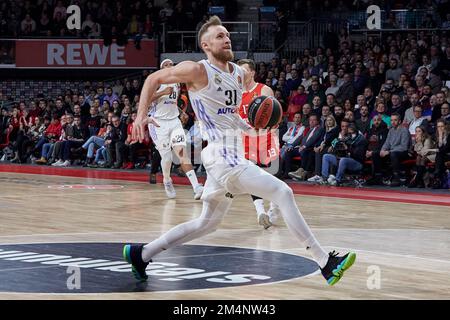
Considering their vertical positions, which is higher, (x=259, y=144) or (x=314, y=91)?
(x=314, y=91)

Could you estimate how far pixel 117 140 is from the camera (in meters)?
20.9

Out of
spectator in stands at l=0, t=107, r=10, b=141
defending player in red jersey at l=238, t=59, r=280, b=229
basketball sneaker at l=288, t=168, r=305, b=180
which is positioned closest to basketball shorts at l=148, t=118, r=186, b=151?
defending player in red jersey at l=238, t=59, r=280, b=229

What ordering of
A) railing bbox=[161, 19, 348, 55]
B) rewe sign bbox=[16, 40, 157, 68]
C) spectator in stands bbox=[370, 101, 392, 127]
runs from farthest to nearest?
rewe sign bbox=[16, 40, 157, 68], railing bbox=[161, 19, 348, 55], spectator in stands bbox=[370, 101, 392, 127]

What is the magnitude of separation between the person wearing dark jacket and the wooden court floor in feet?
12.1

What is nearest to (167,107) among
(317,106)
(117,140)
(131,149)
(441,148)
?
(441,148)

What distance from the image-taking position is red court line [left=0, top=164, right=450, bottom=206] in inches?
580

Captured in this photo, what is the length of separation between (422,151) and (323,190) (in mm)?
1804

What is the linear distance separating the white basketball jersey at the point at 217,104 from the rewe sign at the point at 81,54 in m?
18.9

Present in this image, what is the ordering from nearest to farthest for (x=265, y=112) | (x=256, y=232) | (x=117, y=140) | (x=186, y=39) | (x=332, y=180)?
(x=265, y=112) < (x=256, y=232) < (x=332, y=180) < (x=117, y=140) < (x=186, y=39)

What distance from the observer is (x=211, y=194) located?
732 cm

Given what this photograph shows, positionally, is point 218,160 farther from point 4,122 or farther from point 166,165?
point 4,122

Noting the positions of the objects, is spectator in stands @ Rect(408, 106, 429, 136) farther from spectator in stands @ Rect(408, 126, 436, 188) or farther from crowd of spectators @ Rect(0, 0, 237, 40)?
crowd of spectators @ Rect(0, 0, 237, 40)

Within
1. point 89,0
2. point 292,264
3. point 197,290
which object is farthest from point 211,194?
point 89,0
